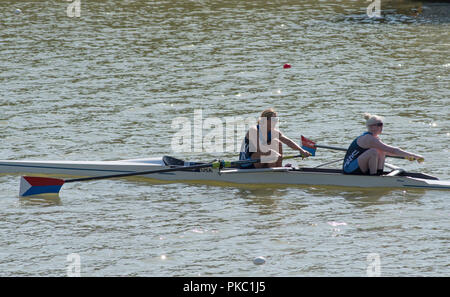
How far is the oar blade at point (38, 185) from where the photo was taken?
1471 cm

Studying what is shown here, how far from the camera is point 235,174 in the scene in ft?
51.1

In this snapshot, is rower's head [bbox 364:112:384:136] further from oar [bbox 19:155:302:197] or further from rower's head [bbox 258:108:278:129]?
oar [bbox 19:155:302:197]

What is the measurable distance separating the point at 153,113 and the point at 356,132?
5.20m

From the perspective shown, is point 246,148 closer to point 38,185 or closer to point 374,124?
point 374,124

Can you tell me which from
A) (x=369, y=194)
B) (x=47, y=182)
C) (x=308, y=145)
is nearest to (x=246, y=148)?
(x=308, y=145)

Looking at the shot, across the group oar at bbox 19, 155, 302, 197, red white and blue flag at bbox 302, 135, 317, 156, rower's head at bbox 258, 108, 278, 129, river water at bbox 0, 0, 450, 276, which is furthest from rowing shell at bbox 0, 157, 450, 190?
red white and blue flag at bbox 302, 135, 317, 156

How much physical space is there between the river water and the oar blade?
0.56ft

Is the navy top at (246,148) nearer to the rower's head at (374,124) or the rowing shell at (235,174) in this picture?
the rowing shell at (235,174)

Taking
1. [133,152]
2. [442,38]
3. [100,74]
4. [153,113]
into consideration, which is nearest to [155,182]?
[133,152]

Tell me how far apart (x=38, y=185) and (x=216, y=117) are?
6931 mm

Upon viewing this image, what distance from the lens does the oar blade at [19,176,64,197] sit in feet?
48.3

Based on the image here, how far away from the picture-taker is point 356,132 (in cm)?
1928

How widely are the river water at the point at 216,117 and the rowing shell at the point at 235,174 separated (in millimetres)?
218
